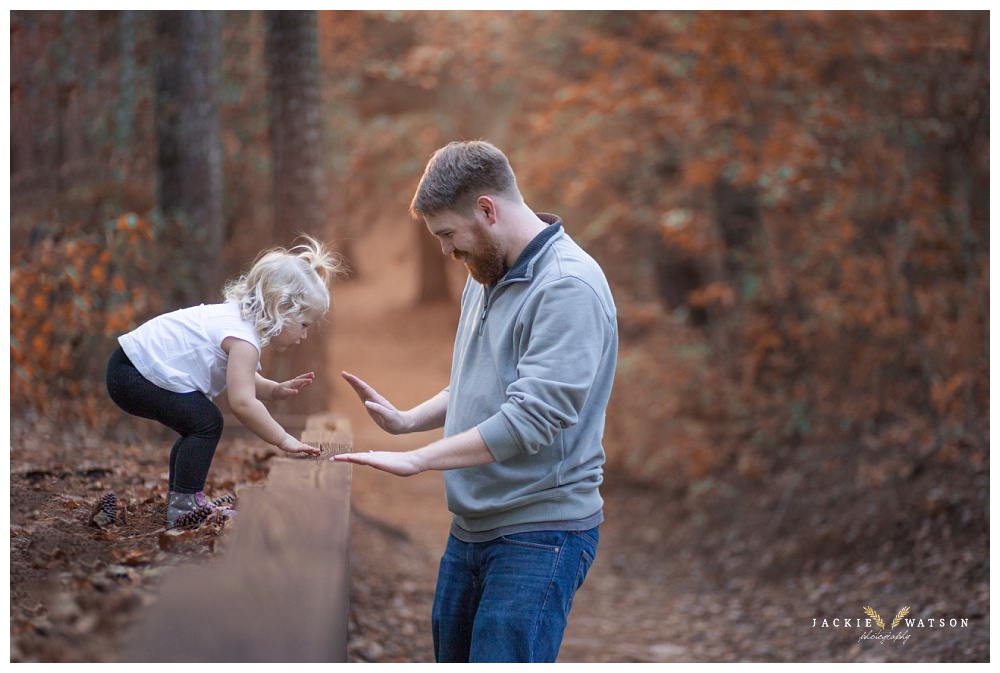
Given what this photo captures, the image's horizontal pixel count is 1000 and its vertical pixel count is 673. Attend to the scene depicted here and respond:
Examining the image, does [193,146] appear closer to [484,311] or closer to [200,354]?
[200,354]

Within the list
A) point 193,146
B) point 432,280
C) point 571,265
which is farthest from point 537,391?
point 432,280

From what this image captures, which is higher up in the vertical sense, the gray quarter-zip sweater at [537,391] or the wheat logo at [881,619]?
the gray quarter-zip sweater at [537,391]

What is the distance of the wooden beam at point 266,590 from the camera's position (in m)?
1.96

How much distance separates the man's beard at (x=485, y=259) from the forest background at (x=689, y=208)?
3.11m

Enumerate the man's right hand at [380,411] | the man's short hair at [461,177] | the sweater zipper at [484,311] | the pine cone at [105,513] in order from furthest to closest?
1. the pine cone at [105,513]
2. the man's right hand at [380,411]
3. the sweater zipper at [484,311]
4. the man's short hair at [461,177]

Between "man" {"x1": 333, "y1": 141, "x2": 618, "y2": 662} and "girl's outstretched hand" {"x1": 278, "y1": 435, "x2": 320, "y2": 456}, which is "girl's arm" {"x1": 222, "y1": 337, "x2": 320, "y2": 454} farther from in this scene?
"man" {"x1": 333, "y1": 141, "x2": 618, "y2": 662}

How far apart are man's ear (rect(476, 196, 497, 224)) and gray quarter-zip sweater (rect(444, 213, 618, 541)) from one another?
129 millimetres

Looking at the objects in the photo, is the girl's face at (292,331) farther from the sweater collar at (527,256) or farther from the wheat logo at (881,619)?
the wheat logo at (881,619)

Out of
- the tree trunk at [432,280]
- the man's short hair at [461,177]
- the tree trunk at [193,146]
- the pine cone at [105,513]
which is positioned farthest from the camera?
the tree trunk at [432,280]

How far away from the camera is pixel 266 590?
2.19 meters

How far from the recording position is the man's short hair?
100 inches

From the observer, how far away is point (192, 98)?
7238 mm

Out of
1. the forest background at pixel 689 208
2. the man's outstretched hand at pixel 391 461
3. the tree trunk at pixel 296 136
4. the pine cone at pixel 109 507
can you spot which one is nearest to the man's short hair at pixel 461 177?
the man's outstretched hand at pixel 391 461

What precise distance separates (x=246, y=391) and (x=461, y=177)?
920 millimetres
